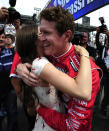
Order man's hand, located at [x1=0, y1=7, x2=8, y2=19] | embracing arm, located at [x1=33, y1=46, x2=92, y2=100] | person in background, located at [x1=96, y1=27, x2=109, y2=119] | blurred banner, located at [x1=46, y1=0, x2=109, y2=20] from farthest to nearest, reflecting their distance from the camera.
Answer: blurred banner, located at [x1=46, y1=0, x2=109, y2=20], person in background, located at [x1=96, y1=27, x2=109, y2=119], man's hand, located at [x1=0, y1=7, x2=8, y2=19], embracing arm, located at [x1=33, y1=46, x2=92, y2=100]

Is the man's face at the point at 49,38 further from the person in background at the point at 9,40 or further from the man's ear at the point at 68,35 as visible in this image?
the person in background at the point at 9,40

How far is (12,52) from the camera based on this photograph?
2676mm

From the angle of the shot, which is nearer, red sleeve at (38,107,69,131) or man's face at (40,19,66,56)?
red sleeve at (38,107,69,131)

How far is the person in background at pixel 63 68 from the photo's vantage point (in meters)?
1.09

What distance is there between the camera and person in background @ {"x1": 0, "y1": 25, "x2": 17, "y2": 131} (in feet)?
8.41

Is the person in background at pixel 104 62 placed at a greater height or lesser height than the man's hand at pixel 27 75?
lesser

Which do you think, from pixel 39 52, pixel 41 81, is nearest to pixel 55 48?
pixel 39 52

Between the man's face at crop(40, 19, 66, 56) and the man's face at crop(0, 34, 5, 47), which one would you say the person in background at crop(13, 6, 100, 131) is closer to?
the man's face at crop(40, 19, 66, 56)

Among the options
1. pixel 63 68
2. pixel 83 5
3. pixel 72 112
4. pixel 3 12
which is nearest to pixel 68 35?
pixel 63 68

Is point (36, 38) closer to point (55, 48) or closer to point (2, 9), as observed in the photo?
point (55, 48)

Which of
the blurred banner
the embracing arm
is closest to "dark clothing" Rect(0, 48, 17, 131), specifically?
the embracing arm

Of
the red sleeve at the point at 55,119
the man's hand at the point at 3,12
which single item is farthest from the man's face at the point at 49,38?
the man's hand at the point at 3,12

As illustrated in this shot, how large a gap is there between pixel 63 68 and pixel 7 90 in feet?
5.45

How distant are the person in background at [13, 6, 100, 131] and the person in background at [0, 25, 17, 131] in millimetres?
1371
